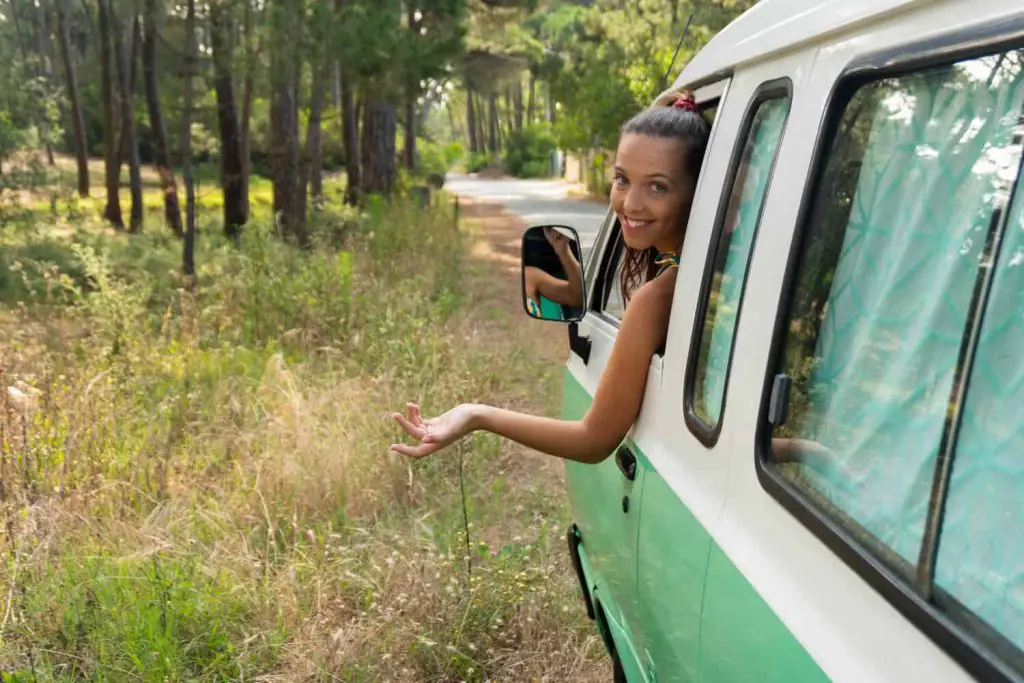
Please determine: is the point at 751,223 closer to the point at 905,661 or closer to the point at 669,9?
the point at 905,661

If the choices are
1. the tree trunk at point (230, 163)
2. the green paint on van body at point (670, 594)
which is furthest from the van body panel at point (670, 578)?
the tree trunk at point (230, 163)

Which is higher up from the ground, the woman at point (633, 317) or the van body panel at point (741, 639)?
the woman at point (633, 317)

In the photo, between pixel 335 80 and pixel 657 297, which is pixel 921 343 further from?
pixel 335 80

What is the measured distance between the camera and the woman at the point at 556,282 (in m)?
2.61

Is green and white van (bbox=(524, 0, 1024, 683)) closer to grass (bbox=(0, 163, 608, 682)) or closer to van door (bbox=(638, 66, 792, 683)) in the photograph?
van door (bbox=(638, 66, 792, 683))

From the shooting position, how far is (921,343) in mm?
1166

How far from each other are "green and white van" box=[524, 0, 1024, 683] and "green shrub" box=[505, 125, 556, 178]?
47665 mm

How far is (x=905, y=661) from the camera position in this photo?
0.99 metres

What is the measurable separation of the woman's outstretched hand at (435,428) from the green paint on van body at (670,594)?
38 centimetres

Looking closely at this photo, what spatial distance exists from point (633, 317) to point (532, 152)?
48981 mm

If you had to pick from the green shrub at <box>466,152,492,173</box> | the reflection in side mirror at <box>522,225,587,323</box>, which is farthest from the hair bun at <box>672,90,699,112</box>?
the green shrub at <box>466,152,492,173</box>

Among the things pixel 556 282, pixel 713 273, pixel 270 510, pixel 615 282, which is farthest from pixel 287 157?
pixel 713 273

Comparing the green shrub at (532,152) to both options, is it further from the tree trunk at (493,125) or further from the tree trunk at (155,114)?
the tree trunk at (155,114)

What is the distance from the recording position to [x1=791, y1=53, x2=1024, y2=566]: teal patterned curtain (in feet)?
3.61
